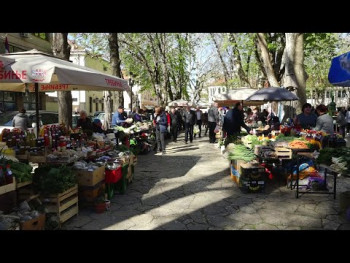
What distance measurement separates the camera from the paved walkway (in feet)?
15.9

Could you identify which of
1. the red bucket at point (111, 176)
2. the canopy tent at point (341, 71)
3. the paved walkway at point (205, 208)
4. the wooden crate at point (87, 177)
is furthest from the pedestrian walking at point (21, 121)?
the canopy tent at point (341, 71)

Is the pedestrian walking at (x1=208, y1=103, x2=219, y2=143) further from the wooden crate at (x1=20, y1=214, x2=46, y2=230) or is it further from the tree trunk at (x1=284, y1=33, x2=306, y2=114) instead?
the wooden crate at (x1=20, y1=214, x2=46, y2=230)

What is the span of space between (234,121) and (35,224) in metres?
6.72

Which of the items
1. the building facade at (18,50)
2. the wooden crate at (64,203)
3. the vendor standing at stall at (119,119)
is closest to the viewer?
the wooden crate at (64,203)

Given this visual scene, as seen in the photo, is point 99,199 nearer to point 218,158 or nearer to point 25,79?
point 25,79

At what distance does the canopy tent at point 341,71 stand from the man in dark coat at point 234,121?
396cm

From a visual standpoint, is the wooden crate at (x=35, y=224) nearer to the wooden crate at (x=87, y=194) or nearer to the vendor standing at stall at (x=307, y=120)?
the wooden crate at (x=87, y=194)

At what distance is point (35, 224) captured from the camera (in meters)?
4.17

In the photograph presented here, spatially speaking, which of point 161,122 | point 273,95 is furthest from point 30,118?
point 273,95

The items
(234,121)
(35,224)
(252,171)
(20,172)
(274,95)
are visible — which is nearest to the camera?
(35,224)

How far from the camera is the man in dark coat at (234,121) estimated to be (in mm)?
9275

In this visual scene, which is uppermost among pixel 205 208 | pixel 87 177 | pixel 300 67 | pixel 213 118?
pixel 300 67

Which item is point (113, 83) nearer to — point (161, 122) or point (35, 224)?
point (35, 224)
